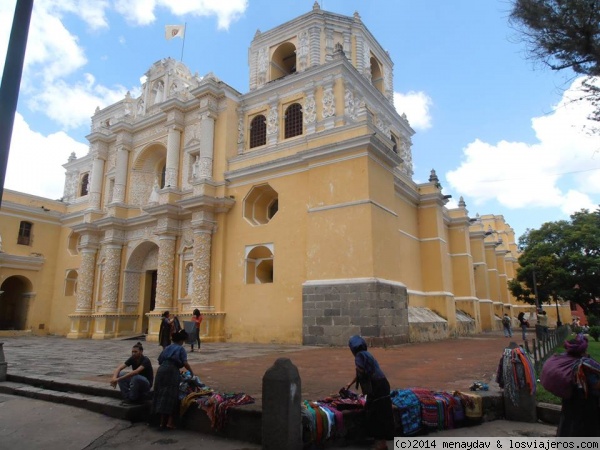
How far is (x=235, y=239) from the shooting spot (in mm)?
16203

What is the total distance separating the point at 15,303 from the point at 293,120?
63.2 ft

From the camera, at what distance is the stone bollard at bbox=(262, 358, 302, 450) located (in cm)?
366

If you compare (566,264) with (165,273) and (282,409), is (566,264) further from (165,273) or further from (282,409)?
(282,409)

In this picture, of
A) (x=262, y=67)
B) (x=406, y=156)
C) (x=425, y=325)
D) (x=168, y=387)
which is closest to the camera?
(x=168, y=387)

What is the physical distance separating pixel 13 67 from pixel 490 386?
21.4 ft

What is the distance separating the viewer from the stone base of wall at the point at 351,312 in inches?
480

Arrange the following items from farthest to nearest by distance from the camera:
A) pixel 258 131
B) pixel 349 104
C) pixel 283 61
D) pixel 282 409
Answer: pixel 283 61, pixel 258 131, pixel 349 104, pixel 282 409

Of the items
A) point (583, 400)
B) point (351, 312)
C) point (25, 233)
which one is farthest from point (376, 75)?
point (25, 233)

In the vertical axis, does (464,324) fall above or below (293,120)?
below

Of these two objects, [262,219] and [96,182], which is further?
[96,182]

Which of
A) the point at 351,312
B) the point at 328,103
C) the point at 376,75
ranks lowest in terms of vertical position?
the point at 351,312

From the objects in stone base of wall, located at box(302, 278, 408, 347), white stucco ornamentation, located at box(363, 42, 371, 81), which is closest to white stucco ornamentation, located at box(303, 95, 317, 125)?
white stucco ornamentation, located at box(363, 42, 371, 81)

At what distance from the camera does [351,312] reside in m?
12.4

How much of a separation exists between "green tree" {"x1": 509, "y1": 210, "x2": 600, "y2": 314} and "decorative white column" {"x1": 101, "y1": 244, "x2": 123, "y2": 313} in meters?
23.9
